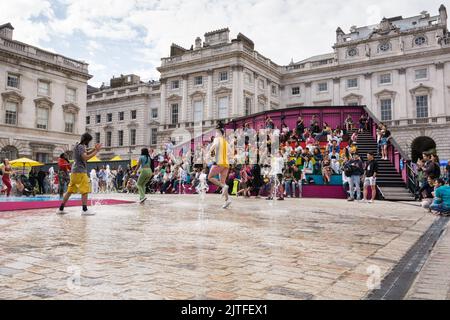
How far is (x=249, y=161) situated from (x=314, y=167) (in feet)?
11.0

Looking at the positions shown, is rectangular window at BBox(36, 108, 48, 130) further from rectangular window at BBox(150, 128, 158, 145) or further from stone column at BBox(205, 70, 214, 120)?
stone column at BBox(205, 70, 214, 120)

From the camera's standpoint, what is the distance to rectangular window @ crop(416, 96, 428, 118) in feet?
130

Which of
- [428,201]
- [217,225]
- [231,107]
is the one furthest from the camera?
[231,107]

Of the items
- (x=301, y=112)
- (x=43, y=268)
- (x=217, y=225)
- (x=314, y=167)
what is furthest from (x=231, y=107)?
(x=43, y=268)

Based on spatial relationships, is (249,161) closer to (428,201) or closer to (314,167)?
(314,167)

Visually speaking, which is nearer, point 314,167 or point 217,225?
point 217,225

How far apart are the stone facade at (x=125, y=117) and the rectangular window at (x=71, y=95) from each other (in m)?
12.1

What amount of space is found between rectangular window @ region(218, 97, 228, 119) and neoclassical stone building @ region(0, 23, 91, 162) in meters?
16.4

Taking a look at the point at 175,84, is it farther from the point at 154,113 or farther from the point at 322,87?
the point at 322,87

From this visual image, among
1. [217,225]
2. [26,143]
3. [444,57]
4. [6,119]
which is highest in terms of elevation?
[444,57]

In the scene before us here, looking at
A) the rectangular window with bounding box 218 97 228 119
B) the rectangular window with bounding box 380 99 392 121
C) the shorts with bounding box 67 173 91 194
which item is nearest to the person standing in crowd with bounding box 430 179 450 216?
the shorts with bounding box 67 173 91 194

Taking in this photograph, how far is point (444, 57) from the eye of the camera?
3847 centimetres

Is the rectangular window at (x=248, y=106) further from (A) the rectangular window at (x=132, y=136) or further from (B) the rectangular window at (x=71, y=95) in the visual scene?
(B) the rectangular window at (x=71, y=95)

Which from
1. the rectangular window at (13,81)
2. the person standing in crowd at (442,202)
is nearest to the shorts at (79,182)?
the person standing in crowd at (442,202)
